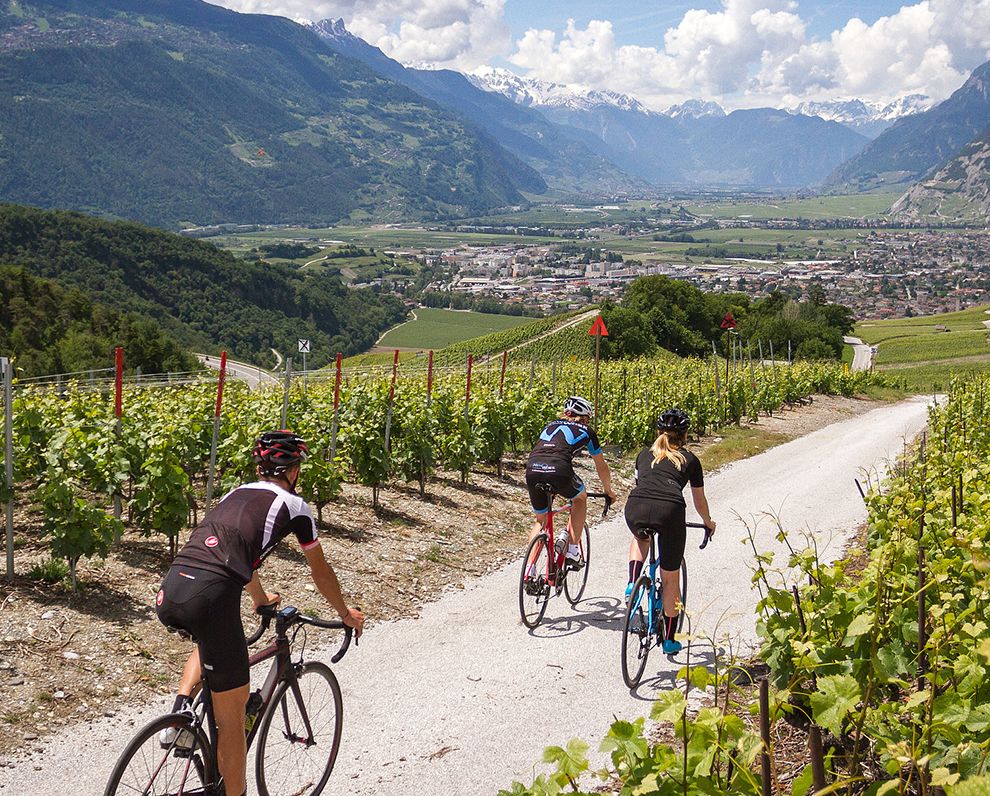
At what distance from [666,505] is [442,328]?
15915cm

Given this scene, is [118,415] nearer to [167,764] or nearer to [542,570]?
[542,570]

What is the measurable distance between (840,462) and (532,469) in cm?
1471

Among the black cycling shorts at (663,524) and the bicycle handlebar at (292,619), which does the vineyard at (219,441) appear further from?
the black cycling shorts at (663,524)

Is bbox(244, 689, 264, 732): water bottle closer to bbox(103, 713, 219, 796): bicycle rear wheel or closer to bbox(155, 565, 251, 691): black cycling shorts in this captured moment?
bbox(103, 713, 219, 796): bicycle rear wheel

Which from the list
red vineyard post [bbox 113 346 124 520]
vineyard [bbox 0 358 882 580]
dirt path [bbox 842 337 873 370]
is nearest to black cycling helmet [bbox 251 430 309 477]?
vineyard [bbox 0 358 882 580]

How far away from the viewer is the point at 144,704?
714 centimetres

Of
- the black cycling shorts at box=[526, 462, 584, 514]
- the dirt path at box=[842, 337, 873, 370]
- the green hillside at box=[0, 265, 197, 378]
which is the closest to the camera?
the black cycling shorts at box=[526, 462, 584, 514]

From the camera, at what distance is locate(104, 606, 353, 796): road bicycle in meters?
4.66

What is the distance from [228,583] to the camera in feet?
15.4

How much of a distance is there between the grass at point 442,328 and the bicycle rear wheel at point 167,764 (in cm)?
13916

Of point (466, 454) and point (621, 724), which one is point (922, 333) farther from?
point (621, 724)

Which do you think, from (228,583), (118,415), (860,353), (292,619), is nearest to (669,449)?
(292,619)

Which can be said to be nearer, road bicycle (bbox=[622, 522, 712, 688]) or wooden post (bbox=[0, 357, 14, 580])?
road bicycle (bbox=[622, 522, 712, 688])

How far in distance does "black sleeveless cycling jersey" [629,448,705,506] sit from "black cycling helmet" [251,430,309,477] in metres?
3.42
